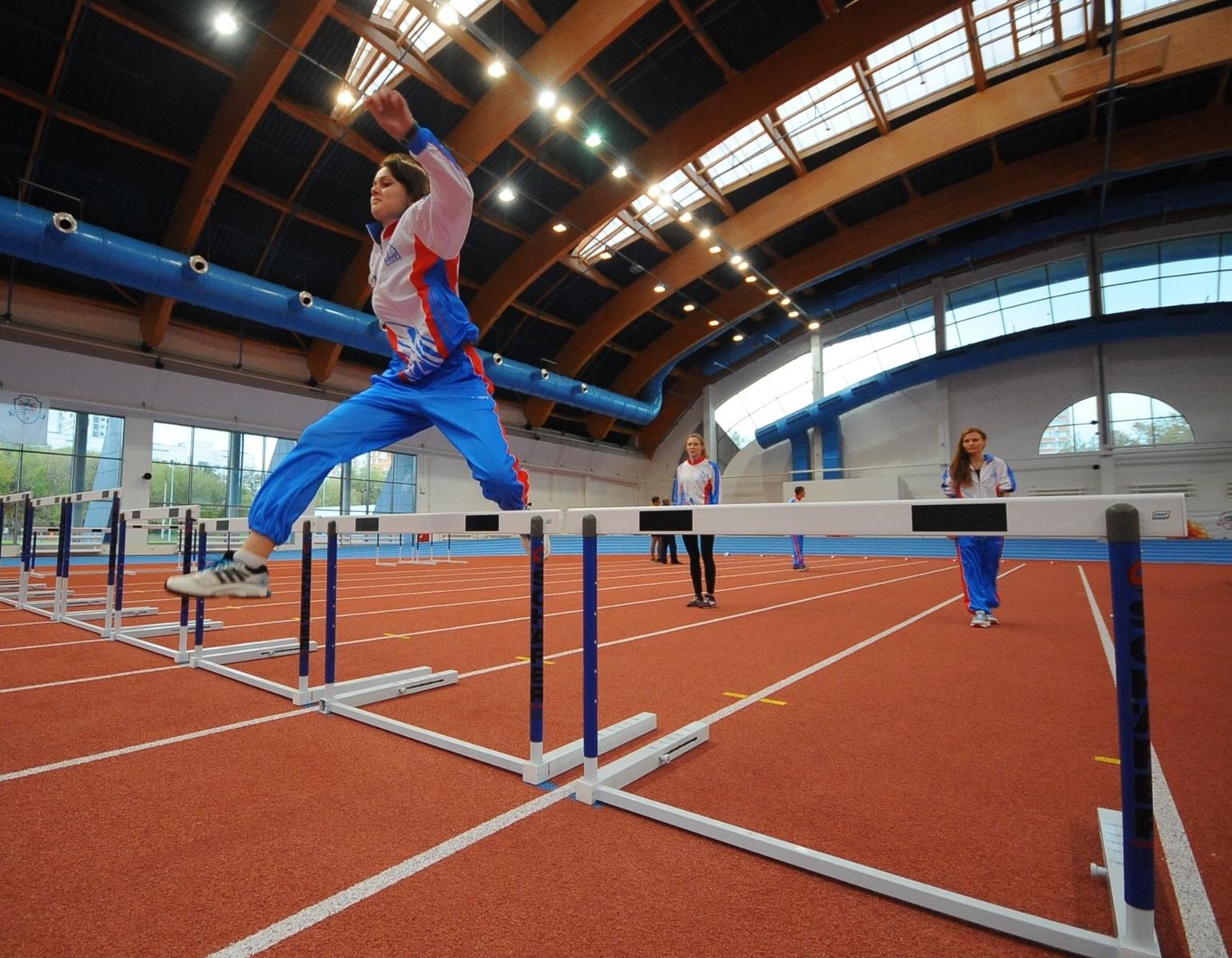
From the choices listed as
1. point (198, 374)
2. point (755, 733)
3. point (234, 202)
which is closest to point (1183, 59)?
point (755, 733)

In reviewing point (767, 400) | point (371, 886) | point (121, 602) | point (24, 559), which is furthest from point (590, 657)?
point (767, 400)

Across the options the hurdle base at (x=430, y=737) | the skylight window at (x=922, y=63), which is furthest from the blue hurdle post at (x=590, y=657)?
the skylight window at (x=922, y=63)

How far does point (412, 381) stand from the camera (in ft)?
9.35

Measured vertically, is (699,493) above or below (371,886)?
above

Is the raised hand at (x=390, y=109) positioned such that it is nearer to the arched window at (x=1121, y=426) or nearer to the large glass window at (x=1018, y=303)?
the large glass window at (x=1018, y=303)

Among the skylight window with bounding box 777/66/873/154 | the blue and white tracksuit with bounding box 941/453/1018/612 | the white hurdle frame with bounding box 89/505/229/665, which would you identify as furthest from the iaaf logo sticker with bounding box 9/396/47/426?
the blue and white tracksuit with bounding box 941/453/1018/612

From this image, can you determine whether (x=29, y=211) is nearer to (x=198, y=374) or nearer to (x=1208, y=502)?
(x=198, y=374)

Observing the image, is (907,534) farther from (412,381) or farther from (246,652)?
(246,652)

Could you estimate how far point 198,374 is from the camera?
1736 cm

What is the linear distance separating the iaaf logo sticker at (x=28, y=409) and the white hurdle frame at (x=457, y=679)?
16899mm

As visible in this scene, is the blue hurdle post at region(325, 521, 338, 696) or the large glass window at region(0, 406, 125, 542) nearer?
the blue hurdle post at region(325, 521, 338, 696)

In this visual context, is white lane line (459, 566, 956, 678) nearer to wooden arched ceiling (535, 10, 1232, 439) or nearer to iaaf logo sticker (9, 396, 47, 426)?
wooden arched ceiling (535, 10, 1232, 439)

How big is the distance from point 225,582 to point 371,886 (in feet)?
4.19

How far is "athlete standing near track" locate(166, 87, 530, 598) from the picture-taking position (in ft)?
8.11
